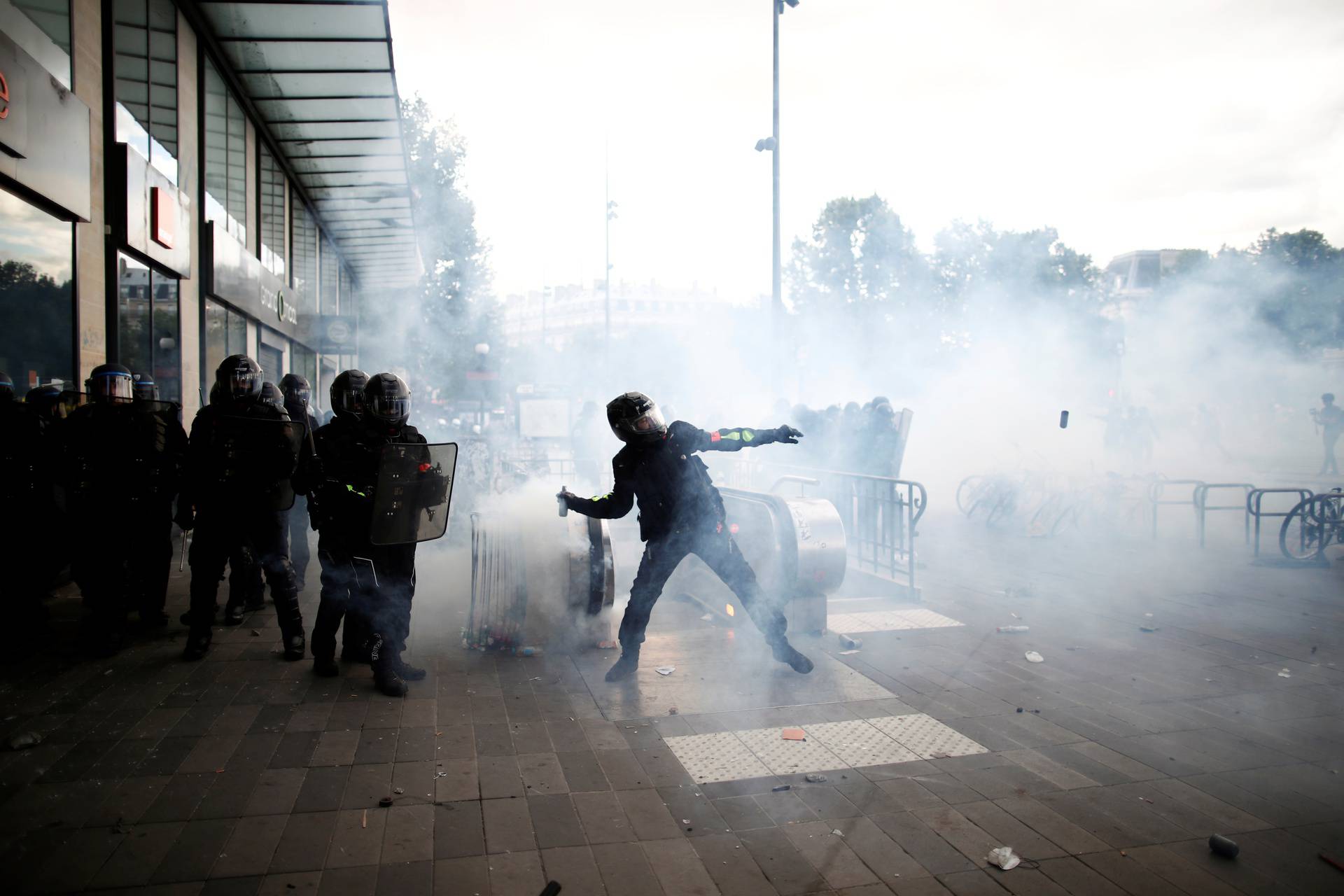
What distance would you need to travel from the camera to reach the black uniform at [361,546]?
4.52 meters

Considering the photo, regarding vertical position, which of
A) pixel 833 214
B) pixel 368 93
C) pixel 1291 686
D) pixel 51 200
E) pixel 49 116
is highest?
pixel 833 214

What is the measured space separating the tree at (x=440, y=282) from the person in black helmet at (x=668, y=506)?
63.0ft

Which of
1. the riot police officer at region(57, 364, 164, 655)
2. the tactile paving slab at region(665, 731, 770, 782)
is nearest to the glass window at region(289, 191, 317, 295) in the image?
the riot police officer at region(57, 364, 164, 655)

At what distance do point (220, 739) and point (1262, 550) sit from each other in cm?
1113

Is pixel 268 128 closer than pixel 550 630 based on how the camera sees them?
No

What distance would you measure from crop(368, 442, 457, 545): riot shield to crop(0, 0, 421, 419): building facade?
4169mm

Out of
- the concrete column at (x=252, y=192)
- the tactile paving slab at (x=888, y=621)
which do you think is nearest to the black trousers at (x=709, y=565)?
the tactile paving slab at (x=888, y=621)

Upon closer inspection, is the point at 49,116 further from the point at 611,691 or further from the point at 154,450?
the point at 611,691

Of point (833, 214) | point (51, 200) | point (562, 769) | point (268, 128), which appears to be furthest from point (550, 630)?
point (833, 214)

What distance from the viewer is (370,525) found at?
4.57 m

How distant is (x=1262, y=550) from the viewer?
398 inches

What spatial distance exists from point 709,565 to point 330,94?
→ 10.5 meters

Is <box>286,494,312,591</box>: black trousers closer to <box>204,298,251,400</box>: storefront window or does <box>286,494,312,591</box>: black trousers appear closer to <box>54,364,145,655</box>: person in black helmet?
<box>54,364,145,655</box>: person in black helmet

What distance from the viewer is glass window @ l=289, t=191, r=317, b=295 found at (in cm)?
1648
